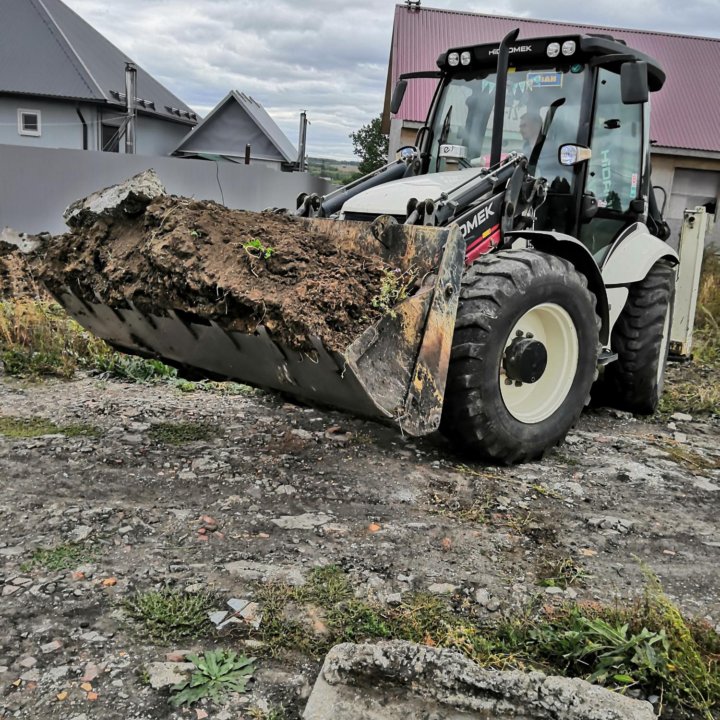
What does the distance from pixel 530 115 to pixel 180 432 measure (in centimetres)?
299

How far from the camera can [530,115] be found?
4.96 m

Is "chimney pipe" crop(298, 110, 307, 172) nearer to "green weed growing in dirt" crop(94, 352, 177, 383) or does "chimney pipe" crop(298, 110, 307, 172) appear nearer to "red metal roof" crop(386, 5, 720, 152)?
"red metal roof" crop(386, 5, 720, 152)

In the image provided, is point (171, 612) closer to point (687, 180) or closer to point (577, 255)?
point (577, 255)

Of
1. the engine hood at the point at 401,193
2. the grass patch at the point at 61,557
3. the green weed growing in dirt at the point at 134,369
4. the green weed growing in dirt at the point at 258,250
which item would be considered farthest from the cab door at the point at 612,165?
the grass patch at the point at 61,557

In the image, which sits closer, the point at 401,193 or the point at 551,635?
the point at 551,635

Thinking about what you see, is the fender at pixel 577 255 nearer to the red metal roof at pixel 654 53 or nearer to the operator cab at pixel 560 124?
the operator cab at pixel 560 124

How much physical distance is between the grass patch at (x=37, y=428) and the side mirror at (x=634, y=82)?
3.61 m

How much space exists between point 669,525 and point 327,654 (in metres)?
2.05

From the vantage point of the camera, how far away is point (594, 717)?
2.21 metres

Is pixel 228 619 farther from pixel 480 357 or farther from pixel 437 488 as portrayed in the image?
pixel 480 357

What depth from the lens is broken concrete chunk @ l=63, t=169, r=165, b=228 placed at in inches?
164

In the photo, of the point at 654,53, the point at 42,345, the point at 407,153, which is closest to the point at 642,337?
the point at 407,153

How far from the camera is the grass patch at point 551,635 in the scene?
8.18 ft

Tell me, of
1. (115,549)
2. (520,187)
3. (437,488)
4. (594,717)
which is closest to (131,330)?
(115,549)
